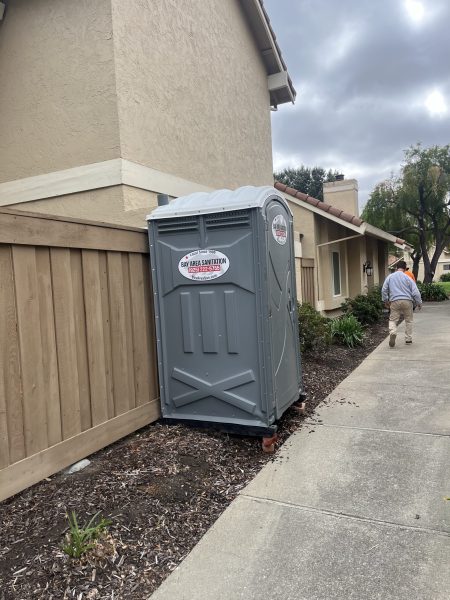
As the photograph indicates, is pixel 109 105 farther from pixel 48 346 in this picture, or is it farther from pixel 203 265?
pixel 48 346

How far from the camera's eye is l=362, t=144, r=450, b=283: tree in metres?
25.2

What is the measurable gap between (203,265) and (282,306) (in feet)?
2.93

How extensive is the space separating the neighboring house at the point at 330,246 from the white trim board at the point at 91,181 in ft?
14.9

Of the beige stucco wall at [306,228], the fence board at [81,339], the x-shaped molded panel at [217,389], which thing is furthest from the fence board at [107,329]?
the beige stucco wall at [306,228]

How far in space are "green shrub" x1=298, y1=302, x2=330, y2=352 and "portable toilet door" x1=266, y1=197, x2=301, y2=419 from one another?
2725 millimetres

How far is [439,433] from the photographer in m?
4.47

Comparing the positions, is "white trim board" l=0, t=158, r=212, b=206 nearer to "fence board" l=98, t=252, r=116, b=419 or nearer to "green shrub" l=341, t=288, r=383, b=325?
"fence board" l=98, t=252, r=116, b=419

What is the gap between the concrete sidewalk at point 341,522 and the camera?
2443 millimetres

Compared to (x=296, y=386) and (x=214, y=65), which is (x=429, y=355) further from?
(x=214, y=65)

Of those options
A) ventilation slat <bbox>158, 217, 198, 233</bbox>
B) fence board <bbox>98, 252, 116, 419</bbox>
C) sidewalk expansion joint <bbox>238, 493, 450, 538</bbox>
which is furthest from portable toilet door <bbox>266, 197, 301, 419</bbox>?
fence board <bbox>98, 252, 116, 419</bbox>

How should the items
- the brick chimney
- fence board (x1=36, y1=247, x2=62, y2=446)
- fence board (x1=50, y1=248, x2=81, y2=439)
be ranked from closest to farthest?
fence board (x1=36, y1=247, x2=62, y2=446) < fence board (x1=50, y1=248, x2=81, y2=439) < the brick chimney

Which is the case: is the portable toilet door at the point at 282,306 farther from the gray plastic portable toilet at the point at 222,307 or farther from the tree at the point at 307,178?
the tree at the point at 307,178

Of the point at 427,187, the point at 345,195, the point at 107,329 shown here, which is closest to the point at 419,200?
the point at 427,187

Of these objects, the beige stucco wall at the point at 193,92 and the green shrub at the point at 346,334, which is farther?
the green shrub at the point at 346,334
